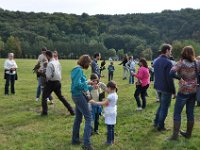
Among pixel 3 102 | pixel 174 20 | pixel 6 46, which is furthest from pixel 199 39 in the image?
pixel 3 102

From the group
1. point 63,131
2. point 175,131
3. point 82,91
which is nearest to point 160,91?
Result: point 175,131

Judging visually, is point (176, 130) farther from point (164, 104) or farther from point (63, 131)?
point (63, 131)

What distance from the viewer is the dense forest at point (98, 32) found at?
13938 centimetres

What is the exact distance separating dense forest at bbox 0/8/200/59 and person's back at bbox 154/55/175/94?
11463 centimetres

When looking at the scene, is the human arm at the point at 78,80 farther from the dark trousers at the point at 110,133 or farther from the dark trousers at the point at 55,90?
the dark trousers at the point at 55,90

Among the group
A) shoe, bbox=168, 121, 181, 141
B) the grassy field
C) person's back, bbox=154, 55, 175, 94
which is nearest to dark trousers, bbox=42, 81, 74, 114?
the grassy field

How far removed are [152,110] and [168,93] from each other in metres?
3.62

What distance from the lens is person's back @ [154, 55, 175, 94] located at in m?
9.31

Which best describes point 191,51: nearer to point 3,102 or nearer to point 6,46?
point 3,102

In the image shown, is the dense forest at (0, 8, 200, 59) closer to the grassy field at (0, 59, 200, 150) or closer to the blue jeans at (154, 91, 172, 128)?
the grassy field at (0, 59, 200, 150)

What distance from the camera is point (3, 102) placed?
49.4ft

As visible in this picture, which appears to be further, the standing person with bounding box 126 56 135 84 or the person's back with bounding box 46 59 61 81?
the standing person with bounding box 126 56 135 84

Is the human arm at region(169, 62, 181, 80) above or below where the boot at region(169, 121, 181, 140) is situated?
above

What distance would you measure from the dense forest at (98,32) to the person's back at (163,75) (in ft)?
376
